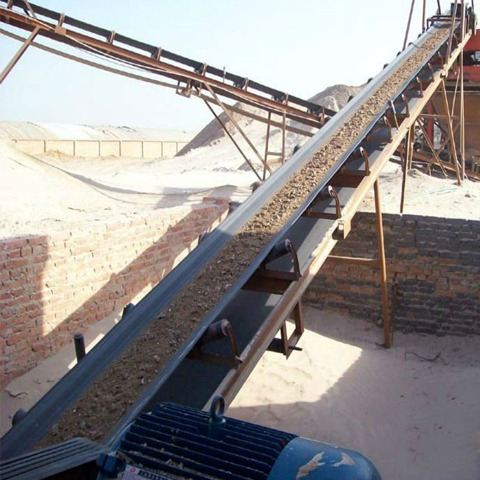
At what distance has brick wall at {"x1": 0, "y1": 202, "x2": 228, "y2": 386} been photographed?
543 centimetres

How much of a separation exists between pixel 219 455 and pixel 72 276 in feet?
15.2

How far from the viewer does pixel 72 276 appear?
20.0ft

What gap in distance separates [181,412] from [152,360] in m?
0.84

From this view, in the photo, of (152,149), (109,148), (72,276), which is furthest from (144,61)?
(152,149)

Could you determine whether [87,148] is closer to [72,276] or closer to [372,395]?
[72,276]

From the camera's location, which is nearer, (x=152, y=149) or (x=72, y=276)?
(x=72, y=276)

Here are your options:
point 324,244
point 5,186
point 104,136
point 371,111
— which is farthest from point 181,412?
point 104,136

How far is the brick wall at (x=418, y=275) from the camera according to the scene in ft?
22.3

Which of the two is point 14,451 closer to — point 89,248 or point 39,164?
point 89,248

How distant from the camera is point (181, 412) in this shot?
2.16 meters

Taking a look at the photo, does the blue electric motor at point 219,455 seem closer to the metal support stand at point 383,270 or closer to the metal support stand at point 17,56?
the metal support stand at point 383,270

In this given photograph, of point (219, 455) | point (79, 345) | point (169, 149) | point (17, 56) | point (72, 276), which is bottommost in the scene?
point (72, 276)

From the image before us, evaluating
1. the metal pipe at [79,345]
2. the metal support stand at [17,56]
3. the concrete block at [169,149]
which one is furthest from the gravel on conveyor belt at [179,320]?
the concrete block at [169,149]

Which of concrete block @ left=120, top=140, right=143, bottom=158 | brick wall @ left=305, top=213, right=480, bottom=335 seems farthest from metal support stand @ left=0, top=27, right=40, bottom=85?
concrete block @ left=120, top=140, right=143, bottom=158
